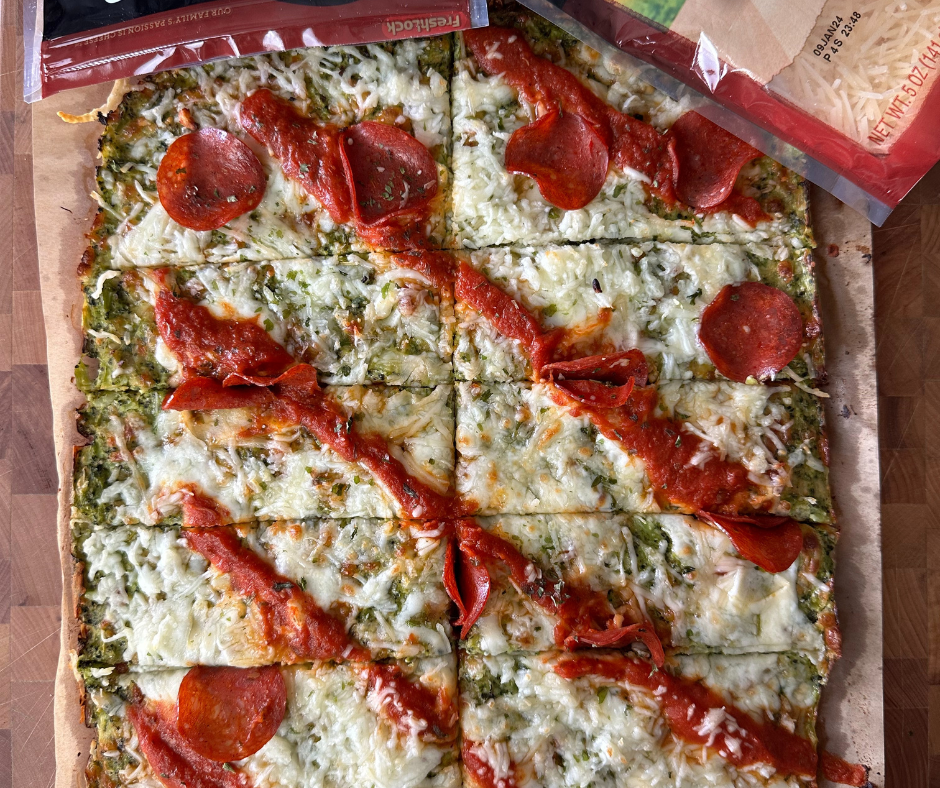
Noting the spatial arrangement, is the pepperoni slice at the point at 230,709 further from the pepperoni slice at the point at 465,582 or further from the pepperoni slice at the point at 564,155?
the pepperoni slice at the point at 564,155

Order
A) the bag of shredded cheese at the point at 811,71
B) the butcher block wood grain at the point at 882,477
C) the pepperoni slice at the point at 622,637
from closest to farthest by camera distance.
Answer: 1. the bag of shredded cheese at the point at 811,71
2. the pepperoni slice at the point at 622,637
3. the butcher block wood grain at the point at 882,477

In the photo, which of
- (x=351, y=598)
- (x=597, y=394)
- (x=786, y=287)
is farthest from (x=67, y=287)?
(x=786, y=287)

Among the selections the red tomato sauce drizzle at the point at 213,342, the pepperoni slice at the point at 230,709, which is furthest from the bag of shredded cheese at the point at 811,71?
the pepperoni slice at the point at 230,709

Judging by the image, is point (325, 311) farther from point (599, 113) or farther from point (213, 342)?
point (599, 113)

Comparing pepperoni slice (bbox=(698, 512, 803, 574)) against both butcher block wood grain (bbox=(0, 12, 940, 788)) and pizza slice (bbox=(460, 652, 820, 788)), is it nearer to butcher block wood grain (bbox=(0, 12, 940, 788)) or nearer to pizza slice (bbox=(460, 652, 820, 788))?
pizza slice (bbox=(460, 652, 820, 788))

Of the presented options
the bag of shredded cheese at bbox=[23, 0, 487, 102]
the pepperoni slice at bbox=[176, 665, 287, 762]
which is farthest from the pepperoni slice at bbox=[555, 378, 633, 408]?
the pepperoni slice at bbox=[176, 665, 287, 762]

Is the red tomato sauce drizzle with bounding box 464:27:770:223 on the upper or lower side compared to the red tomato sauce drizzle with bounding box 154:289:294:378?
upper

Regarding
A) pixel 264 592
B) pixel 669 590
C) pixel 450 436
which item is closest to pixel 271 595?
pixel 264 592
